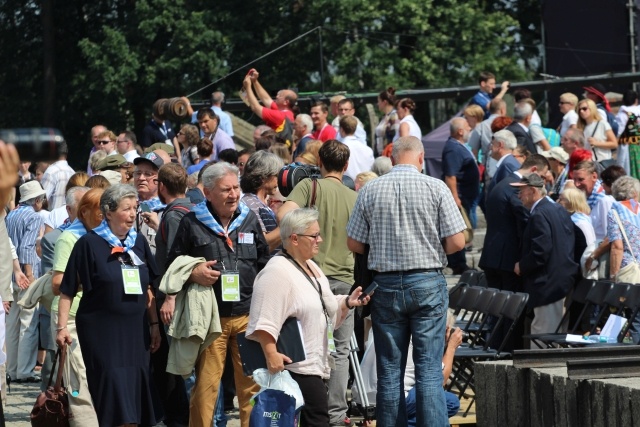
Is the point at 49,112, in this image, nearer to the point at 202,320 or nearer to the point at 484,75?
the point at 484,75

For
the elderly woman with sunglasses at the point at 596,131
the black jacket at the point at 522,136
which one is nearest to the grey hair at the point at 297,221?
the black jacket at the point at 522,136

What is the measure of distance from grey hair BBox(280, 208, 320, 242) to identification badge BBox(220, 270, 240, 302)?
913 millimetres

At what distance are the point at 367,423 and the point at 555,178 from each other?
4.98 meters

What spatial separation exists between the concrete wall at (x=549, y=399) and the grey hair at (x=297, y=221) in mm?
1816

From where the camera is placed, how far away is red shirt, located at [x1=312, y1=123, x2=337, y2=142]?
13711 mm

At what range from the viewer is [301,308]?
7.14 meters

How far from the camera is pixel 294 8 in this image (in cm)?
3606

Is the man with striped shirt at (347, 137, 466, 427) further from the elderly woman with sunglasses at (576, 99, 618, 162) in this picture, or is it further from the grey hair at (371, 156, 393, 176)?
the elderly woman with sunglasses at (576, 99, 618, 162)

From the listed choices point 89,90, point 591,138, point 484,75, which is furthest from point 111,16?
point 591,138

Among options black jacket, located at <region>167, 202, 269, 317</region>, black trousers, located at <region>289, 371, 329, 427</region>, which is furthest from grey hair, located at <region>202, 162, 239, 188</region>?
black trousers, located at <region>289, 371, 329, 427</region>

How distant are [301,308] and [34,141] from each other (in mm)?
3821

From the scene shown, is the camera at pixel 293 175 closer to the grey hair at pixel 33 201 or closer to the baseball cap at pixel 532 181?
the baseball cap at pixel 532 181

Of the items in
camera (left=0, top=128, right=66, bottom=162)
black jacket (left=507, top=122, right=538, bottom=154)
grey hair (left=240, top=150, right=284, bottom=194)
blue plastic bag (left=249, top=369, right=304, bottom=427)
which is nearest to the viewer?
camera (left=0, top=128, right=66, bottom=162)

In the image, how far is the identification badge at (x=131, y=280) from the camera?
8.08 m
